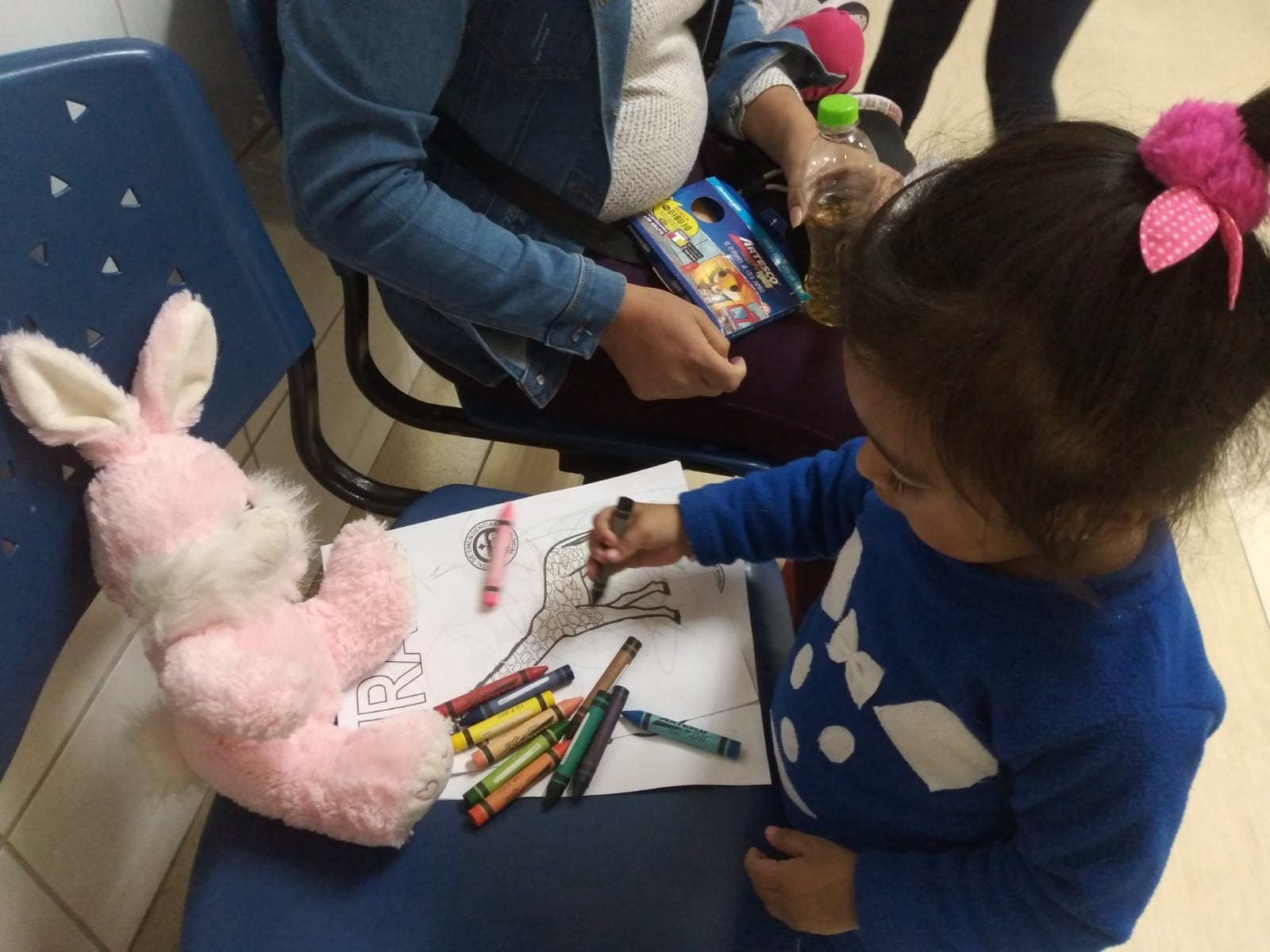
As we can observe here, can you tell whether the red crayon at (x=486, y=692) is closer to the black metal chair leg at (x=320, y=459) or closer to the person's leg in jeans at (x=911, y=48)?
the black metal chair leg at (x=320, y=459)

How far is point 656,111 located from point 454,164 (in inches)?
6.9

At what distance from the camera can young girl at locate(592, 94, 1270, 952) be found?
1.13 feet

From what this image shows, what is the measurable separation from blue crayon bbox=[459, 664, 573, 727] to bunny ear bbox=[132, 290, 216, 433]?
273mm

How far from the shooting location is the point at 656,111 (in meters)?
0.76

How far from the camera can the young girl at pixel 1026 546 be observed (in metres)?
0.35

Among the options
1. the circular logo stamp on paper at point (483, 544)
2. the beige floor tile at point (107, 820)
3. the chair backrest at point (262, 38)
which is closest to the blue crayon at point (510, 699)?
the circular logo stamp on paper at point (483, 544)

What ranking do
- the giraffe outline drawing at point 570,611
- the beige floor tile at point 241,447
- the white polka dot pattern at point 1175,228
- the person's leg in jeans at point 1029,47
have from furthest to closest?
the person's leg in jeans at point 1029,47
the beige floor tile at point 241,447
the giraffe outline drawing at point 570,611
the white polka dot pattern at point 1175,228

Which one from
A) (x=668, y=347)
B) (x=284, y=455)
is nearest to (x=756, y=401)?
(x=668, y=347)

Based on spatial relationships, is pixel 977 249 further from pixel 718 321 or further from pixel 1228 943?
pixel 1228 943

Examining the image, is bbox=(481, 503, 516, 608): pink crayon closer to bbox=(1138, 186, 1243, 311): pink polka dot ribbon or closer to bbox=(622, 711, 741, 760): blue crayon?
bbox=(622, 711, 741, 760): blue crayon

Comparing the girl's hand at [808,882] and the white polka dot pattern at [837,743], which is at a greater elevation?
the white polka dot pattern at [837,743]

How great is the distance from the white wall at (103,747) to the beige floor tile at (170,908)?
0.04ft

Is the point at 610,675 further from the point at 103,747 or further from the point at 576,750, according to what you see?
the point at 103,747

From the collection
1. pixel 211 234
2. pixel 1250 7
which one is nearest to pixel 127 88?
pixel 211 234
